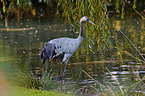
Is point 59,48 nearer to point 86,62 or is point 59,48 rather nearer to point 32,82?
point 32,82

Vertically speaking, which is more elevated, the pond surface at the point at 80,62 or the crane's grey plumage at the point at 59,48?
the crane's grey plumage at the point at 59,48

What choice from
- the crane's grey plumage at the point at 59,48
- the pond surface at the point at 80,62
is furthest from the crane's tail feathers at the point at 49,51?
the pond surface at the point at 80,62

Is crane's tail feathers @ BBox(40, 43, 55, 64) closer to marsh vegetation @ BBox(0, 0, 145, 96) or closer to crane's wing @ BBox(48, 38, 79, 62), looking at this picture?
crane's wing @ BBox(48, 38, 79, 62)

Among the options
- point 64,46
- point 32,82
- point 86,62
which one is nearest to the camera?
point 32,82

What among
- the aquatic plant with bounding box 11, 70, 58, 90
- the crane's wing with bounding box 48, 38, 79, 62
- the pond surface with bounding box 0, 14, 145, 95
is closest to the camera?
the aquatic plant with bounding box 11, 70, 58, 90

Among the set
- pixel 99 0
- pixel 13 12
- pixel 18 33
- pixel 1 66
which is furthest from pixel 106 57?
pixel 13 12

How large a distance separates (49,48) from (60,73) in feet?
2.58

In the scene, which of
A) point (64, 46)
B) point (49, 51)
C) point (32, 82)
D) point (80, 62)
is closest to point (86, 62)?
point (80, 62)

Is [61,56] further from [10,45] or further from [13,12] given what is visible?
[13,12]

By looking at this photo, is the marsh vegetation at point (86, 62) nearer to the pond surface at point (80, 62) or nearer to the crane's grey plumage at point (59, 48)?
the pond surface at point (80, 62)

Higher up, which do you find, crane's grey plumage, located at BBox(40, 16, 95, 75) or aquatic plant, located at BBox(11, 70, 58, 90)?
crane's grey plumage, located at BBox(40, 16, 95, 75)

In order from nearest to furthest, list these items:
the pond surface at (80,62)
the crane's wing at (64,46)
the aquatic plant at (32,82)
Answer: the aquatic plant at (32,82) < the pond surface at (80,62) < the crane's wing at (64,46)

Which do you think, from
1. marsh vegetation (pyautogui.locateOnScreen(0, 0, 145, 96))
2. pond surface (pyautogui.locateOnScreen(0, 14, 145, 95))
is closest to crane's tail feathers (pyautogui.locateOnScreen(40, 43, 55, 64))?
marsh vegetation (pyautogui.locateOnScreen(0, 0, 145, 96))

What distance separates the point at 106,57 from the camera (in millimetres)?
10023
